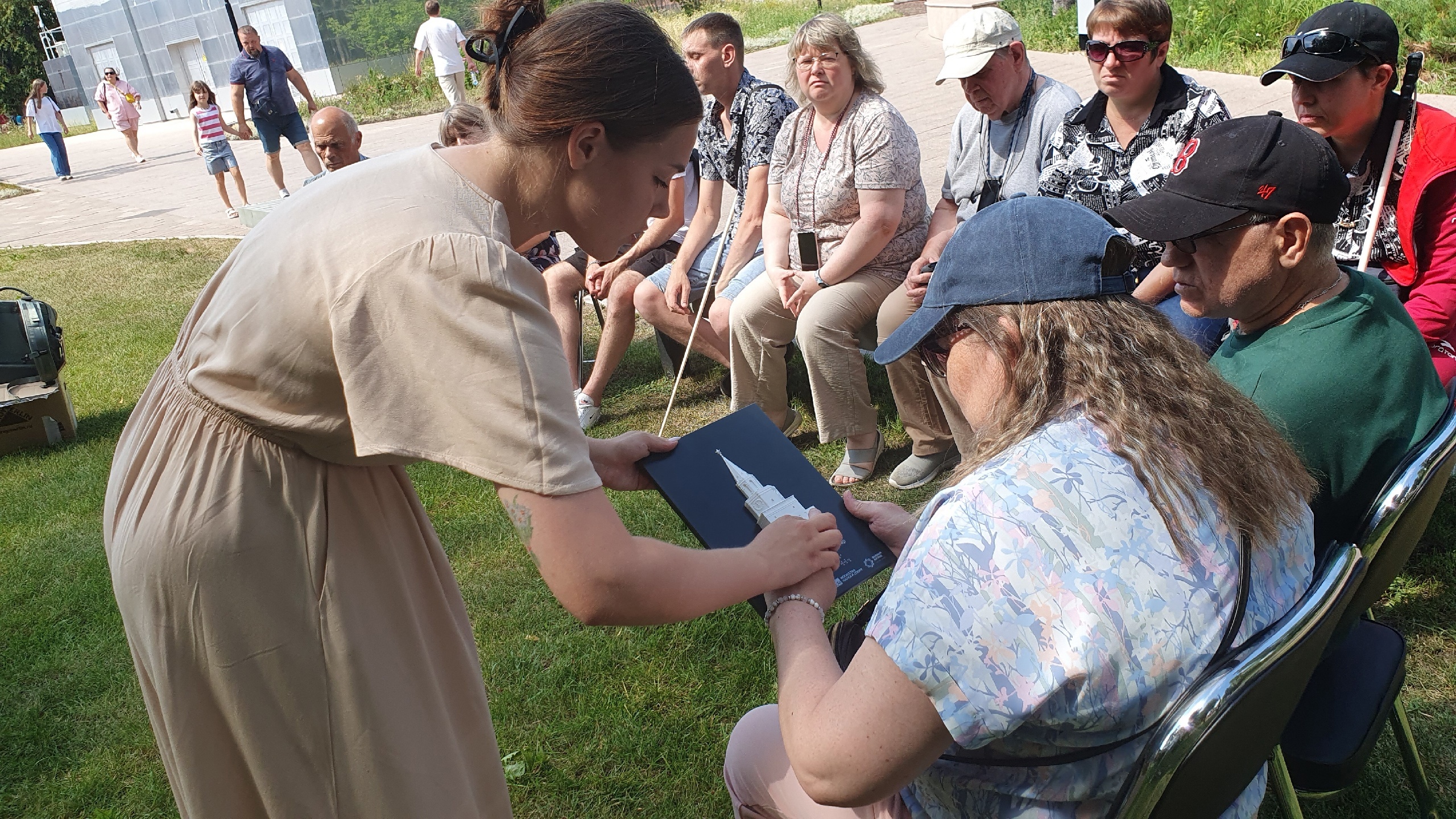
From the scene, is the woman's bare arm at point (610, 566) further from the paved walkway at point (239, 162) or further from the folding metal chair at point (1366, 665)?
the paved walkway at point (239, 162)

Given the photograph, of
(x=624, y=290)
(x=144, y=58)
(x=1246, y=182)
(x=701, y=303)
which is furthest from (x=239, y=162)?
(x=144, y=58)

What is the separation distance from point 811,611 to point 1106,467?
18.8 inches

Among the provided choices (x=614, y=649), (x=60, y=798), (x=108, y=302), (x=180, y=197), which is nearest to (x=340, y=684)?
(x=614, y=649)

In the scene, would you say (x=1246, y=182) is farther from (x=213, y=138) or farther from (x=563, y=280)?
(x=213, y=138)

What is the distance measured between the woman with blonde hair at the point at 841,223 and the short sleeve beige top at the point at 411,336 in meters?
3.07

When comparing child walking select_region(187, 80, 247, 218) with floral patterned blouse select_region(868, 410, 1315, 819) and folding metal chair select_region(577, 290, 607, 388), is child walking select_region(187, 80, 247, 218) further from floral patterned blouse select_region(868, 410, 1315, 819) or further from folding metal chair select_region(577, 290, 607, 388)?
floral patterned blouse select_region(868, 410, 1315, 819)

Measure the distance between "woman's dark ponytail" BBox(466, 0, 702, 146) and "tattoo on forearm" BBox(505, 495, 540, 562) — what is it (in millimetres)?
524

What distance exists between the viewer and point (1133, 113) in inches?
151

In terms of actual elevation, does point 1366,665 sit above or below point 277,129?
below

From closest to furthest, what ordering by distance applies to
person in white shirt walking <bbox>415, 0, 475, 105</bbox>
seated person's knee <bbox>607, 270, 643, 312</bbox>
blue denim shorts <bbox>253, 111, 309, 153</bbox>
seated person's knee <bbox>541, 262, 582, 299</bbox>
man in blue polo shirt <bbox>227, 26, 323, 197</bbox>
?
seated person's knee <bbox>607, 270, 643, 312</bbox>
seated person's knee <bbox>541, 262, 582, 299</bbox>
man in blue polo shirt <bbox>227, 26, 323, 197</bbox>
blue denim shorts <bbox>253, 111, 309, 153</bbox>
person in white shirt walking <bbox>415, 0, 475, 105</bbox>

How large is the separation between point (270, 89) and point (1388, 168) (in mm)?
11676

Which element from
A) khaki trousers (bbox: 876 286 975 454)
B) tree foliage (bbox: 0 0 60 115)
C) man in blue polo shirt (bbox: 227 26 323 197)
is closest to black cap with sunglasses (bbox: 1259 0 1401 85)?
khaki trousers (bbox: 876 286 975 454)

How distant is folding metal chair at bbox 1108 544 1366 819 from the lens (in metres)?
1.16

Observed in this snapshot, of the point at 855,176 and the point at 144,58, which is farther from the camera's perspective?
the point at 144,58
